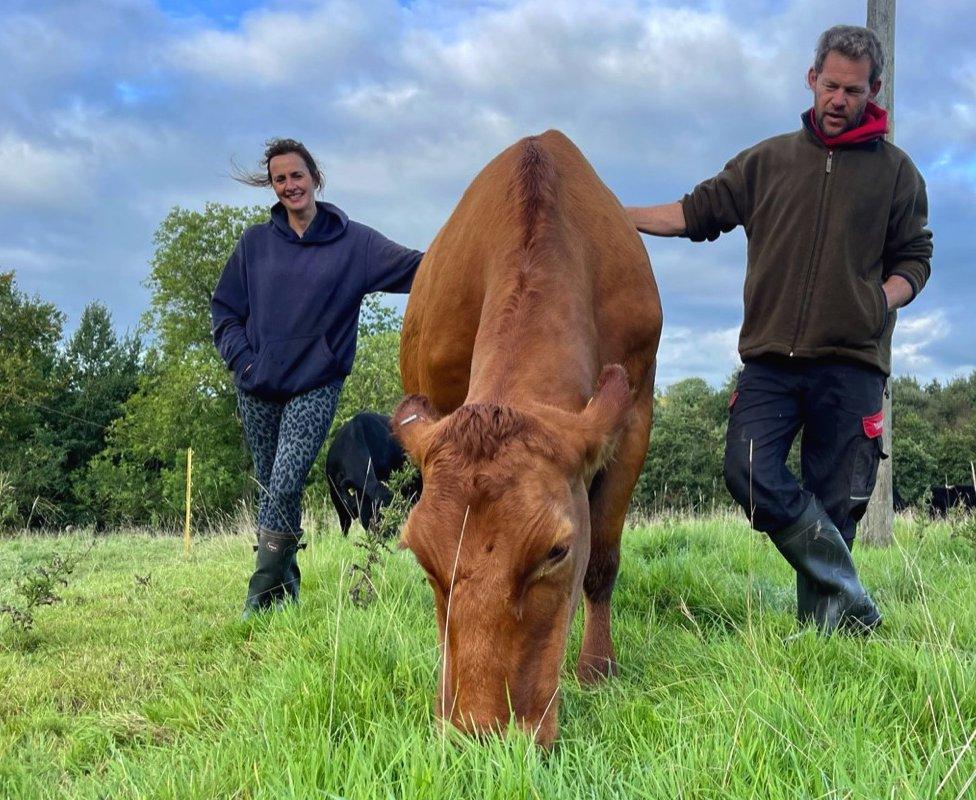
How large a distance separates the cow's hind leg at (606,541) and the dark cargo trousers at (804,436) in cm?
49

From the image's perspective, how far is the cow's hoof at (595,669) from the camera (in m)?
3.57

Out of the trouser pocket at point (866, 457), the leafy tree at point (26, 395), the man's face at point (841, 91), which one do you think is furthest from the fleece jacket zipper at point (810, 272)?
the leafy tree at point (26, 395)

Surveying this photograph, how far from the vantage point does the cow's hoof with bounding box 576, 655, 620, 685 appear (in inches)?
140

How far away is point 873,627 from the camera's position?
4070mm

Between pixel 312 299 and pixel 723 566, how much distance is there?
341 cm

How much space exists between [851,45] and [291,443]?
3.80 metres

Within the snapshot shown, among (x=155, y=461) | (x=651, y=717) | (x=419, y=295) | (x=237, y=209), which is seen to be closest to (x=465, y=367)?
(x=419, y=295)

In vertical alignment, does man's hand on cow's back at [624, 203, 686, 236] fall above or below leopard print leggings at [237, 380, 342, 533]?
above

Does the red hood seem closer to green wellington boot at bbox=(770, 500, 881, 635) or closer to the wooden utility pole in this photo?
green wellington boot at bbox=(770, 500, 881, 635)

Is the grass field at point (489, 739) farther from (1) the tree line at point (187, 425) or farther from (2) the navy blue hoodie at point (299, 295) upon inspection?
(1) the tree line at point (187, 425)

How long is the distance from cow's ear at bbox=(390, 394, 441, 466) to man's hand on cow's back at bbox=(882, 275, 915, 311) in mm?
2620

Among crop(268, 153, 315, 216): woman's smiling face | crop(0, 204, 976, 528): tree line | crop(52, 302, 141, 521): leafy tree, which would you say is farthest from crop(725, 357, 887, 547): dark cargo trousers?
crop(52, 302, 141, 521): leafy tree

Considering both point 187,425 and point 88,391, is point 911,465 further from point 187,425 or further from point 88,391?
point 88,391

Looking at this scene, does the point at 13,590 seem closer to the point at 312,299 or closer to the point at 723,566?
the point at 312,299
